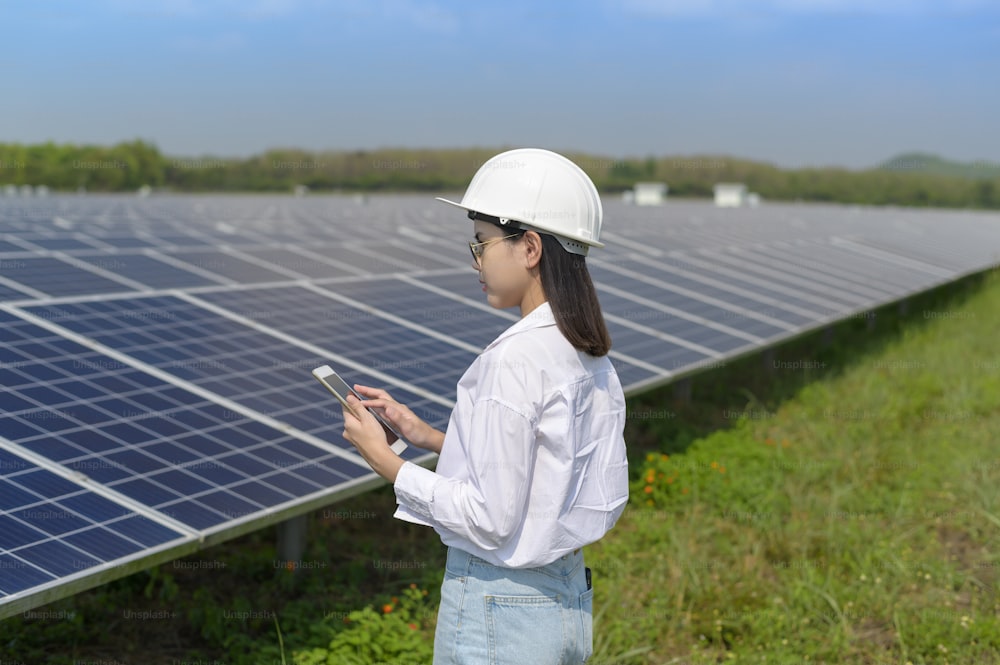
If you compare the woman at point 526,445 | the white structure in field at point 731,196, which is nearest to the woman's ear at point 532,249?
the woman at point 526,445

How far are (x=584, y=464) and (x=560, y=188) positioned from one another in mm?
866

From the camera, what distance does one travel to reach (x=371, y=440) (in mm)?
2943

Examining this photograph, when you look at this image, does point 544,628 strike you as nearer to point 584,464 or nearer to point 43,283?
point 584,464

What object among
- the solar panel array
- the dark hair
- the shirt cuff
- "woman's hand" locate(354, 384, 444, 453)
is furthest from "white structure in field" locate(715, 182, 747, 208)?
the shirt cuff

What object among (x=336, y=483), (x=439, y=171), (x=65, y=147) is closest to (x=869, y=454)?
(x=336, y=483)

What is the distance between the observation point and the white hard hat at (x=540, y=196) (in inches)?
116

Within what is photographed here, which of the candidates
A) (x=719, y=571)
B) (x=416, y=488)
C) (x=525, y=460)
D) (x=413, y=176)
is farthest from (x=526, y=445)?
(x=413, y=176)

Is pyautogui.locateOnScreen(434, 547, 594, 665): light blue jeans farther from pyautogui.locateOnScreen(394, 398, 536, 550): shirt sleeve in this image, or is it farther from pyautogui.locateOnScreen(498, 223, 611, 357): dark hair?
pyautogui.locateOnScreen(498, 223, 611, 357): dark hair

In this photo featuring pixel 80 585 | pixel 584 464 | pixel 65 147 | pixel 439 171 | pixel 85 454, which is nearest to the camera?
pixel 584 464

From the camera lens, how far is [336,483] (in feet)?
17.1

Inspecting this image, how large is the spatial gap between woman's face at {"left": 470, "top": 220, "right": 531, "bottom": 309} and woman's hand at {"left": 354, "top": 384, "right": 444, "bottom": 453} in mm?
519

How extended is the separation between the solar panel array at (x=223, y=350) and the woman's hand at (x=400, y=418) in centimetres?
156

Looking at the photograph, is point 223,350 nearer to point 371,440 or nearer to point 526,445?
point 371,440

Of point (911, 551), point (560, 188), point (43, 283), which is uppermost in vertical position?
point (560, 188)
